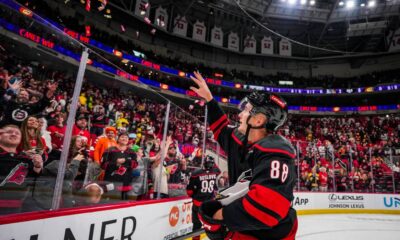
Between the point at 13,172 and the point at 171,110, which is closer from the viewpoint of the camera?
the point at 13,172

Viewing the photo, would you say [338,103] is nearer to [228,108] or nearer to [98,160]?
[228,108]

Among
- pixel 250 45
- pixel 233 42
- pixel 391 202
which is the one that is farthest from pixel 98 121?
pixel 250 45

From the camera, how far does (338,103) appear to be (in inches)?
1058

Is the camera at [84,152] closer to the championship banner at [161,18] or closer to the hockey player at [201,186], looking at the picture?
the hockey player at [201,186]

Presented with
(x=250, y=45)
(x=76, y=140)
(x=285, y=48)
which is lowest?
(x=76, y=140)

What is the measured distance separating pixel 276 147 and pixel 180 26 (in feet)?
78.7

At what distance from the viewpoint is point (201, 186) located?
4594 mm

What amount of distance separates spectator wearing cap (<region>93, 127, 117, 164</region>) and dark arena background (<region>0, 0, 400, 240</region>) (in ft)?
0.06

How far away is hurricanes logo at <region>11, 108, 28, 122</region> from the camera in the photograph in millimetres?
2039

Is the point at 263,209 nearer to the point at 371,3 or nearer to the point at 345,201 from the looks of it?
the point at 345,201

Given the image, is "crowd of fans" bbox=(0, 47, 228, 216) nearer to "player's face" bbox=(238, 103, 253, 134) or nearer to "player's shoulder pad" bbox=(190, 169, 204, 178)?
"player's shoulder pad" bbox=(190, 169, 204, 178)

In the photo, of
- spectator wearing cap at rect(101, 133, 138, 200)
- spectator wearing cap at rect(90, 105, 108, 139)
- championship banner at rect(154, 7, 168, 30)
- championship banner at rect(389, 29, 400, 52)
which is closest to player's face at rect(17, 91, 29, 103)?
spectator wearing cap at rect(90, 105, 108, 139)

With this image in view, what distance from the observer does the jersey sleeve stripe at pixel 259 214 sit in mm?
981

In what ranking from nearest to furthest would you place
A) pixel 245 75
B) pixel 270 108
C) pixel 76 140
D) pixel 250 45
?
1. pixel 270 108
2. pixel 76 140
3. pixel 250 45
4. pixel 245 75
